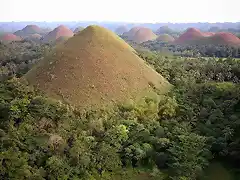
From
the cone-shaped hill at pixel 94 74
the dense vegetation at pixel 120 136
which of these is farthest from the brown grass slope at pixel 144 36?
the dense vegetation at pixel 120 136

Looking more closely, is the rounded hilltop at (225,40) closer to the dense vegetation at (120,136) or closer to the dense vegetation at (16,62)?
the dense vegetation at (16,62)

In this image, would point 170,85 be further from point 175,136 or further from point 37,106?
point 37,106

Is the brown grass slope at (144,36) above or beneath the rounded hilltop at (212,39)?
beneath

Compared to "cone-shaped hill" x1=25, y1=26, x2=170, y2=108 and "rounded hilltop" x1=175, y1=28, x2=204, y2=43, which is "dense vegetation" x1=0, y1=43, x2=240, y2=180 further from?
"rounded hilltop" x1=175, y1=28, x2=204, y2=43

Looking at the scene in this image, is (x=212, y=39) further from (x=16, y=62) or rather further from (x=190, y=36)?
(x=16, y=62)

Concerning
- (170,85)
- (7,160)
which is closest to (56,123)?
(7,160)

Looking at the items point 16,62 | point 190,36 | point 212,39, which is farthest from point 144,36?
point 16,62

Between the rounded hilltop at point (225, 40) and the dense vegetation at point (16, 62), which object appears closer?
the dense vegetation at point (16, 62)

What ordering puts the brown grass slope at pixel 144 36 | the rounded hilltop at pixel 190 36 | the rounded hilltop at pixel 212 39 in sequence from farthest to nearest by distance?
the brown grass slope at pixel 144 36 → the rounded hilltop at pixel 190 36 → the rounded hilltop at pixel 212 39
